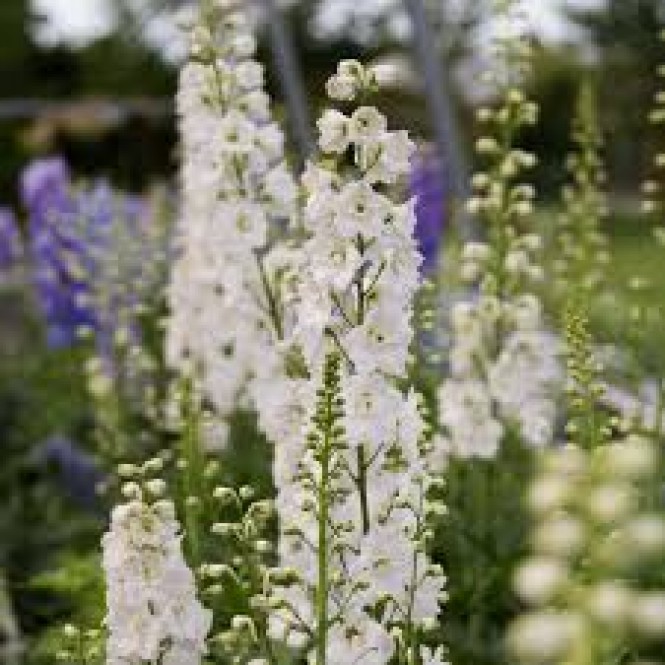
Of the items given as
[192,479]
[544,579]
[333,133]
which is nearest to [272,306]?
[192,479]

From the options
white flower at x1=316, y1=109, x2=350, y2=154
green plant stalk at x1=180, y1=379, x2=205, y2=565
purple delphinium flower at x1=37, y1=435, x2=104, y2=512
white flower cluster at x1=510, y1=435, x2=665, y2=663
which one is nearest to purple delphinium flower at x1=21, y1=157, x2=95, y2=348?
purple delphinium flower at x1=37, y1=435, x2=104, y2=512

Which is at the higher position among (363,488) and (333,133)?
(333,133)

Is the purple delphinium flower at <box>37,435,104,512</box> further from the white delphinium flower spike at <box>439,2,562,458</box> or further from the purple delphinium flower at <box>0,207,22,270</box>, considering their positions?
the white delphinium flower spike at <box>439,2,562,458</box>

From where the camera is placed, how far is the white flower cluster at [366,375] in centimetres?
264

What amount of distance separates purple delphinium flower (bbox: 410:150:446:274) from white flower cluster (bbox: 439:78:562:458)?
2064 millimetres

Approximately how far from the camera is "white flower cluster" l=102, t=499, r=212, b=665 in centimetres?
250

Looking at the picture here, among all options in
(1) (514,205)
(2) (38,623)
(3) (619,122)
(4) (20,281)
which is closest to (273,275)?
(1) (514,205)

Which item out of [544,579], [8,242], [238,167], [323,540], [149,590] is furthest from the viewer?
[8,242]

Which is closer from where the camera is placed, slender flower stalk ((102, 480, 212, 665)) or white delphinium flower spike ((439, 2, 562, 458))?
slender flower stalk ((102, 480, 212, 665))

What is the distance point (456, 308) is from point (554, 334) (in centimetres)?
116

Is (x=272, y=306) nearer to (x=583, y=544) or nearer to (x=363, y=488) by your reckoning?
(x=363, y=488)

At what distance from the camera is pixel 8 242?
7.86m

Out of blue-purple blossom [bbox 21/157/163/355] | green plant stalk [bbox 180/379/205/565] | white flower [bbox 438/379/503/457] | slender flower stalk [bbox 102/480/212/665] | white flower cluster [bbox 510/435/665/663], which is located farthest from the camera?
blue-purple blossom [bbox 21/157/163/355]

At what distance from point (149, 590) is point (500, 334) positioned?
194 centimetres
